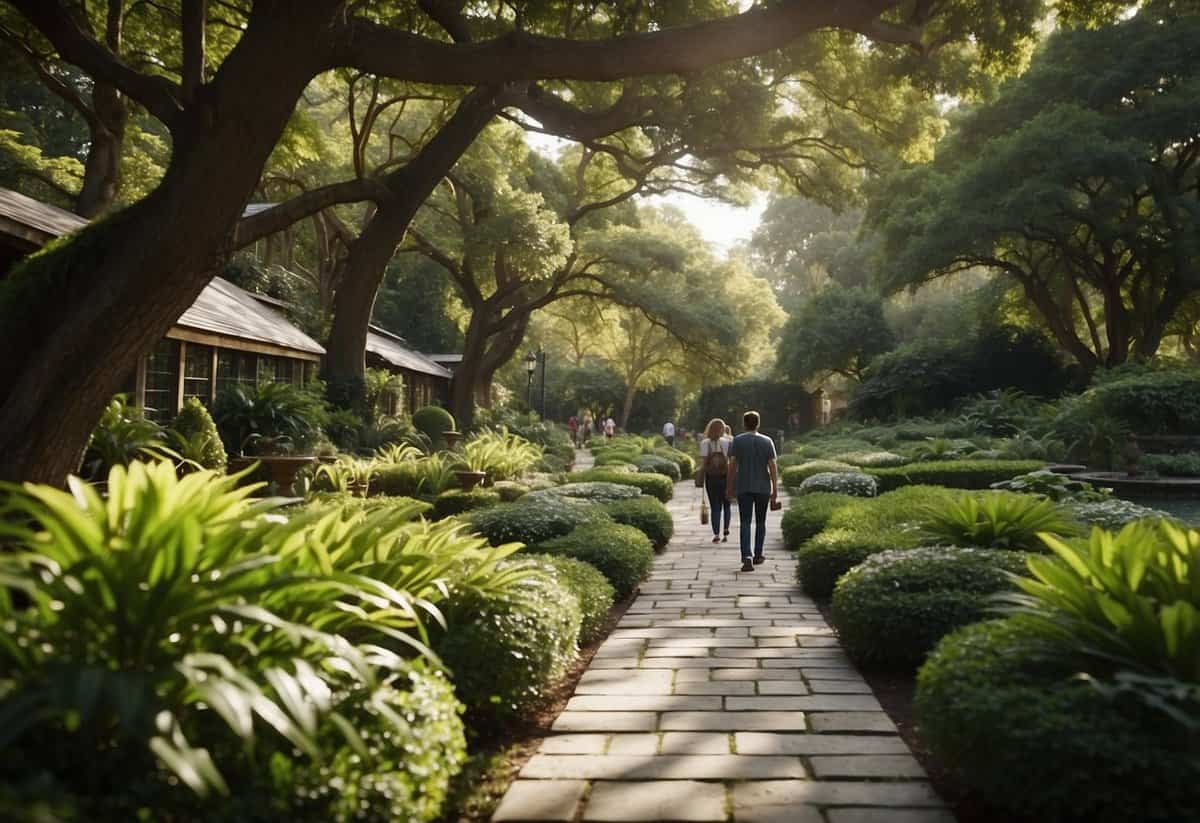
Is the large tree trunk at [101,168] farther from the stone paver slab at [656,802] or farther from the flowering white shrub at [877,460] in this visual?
the stone paver slab at [656,802]

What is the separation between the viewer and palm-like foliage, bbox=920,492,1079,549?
6.67m

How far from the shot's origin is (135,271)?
6656mm

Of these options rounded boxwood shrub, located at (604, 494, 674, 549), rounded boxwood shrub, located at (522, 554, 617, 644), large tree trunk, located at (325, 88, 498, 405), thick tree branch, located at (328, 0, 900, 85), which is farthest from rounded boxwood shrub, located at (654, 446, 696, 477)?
rounded boxwood shrub, located at (522, 554, 617, 644)

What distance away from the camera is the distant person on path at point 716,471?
39.3ft

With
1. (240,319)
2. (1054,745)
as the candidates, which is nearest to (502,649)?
(1054,745)

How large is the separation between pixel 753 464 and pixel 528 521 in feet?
8.39

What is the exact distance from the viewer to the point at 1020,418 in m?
24.8

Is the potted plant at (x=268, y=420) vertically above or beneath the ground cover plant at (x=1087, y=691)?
above

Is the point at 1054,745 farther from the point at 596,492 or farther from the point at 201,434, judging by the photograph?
the point at 201,434

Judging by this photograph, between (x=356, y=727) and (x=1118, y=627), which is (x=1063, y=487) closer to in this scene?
(x=1118, y=627)

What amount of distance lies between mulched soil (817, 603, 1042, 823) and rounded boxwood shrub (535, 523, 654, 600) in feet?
8.65

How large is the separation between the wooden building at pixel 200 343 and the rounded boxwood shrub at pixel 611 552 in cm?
618

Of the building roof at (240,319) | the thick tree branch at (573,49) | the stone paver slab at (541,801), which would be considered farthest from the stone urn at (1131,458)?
the building roof at (240,319)

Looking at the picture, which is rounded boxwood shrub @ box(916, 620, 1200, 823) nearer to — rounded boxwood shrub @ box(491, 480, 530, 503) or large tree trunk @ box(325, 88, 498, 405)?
rounded boxwood shrub @ box(491, 480, 530, 503)
